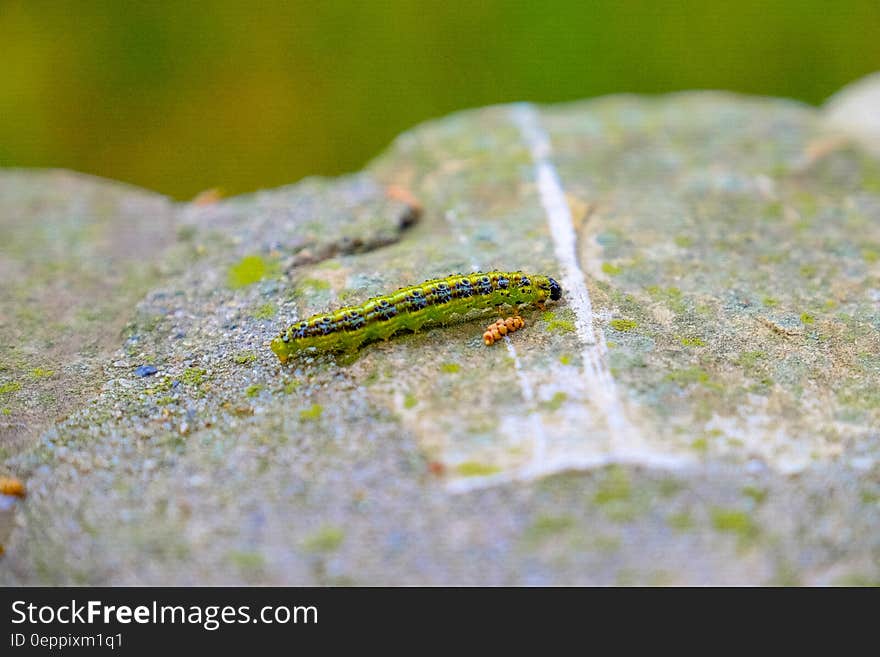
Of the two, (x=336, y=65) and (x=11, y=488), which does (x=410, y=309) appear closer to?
(x=11, y=488)

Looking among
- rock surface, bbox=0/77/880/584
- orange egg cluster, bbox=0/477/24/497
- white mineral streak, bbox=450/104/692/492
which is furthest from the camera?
orange egg cluster, bbox=0/477/24/497

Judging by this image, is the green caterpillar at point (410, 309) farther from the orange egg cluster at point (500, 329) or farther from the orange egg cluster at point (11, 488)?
the orange egg cluster at point (11, 488)

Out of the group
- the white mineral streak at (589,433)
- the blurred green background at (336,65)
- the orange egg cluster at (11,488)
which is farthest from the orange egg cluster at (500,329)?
the blurred green background at (336,65)

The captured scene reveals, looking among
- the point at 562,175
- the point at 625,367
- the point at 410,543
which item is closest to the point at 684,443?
the point at 625,367

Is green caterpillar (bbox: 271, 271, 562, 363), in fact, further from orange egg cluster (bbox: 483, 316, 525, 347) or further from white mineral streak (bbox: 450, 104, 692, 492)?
white mineral streak (bbox: 450, 104, 692, 492)

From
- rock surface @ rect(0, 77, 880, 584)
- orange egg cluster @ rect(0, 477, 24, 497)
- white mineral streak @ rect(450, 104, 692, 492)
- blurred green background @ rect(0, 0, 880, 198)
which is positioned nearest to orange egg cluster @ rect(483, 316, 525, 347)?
rock surface @ rect(0, 77, 880, 584)

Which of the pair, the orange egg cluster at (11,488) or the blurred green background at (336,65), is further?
the blurred green background at (336,65)

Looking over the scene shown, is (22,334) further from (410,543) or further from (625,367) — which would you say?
(625,367)
